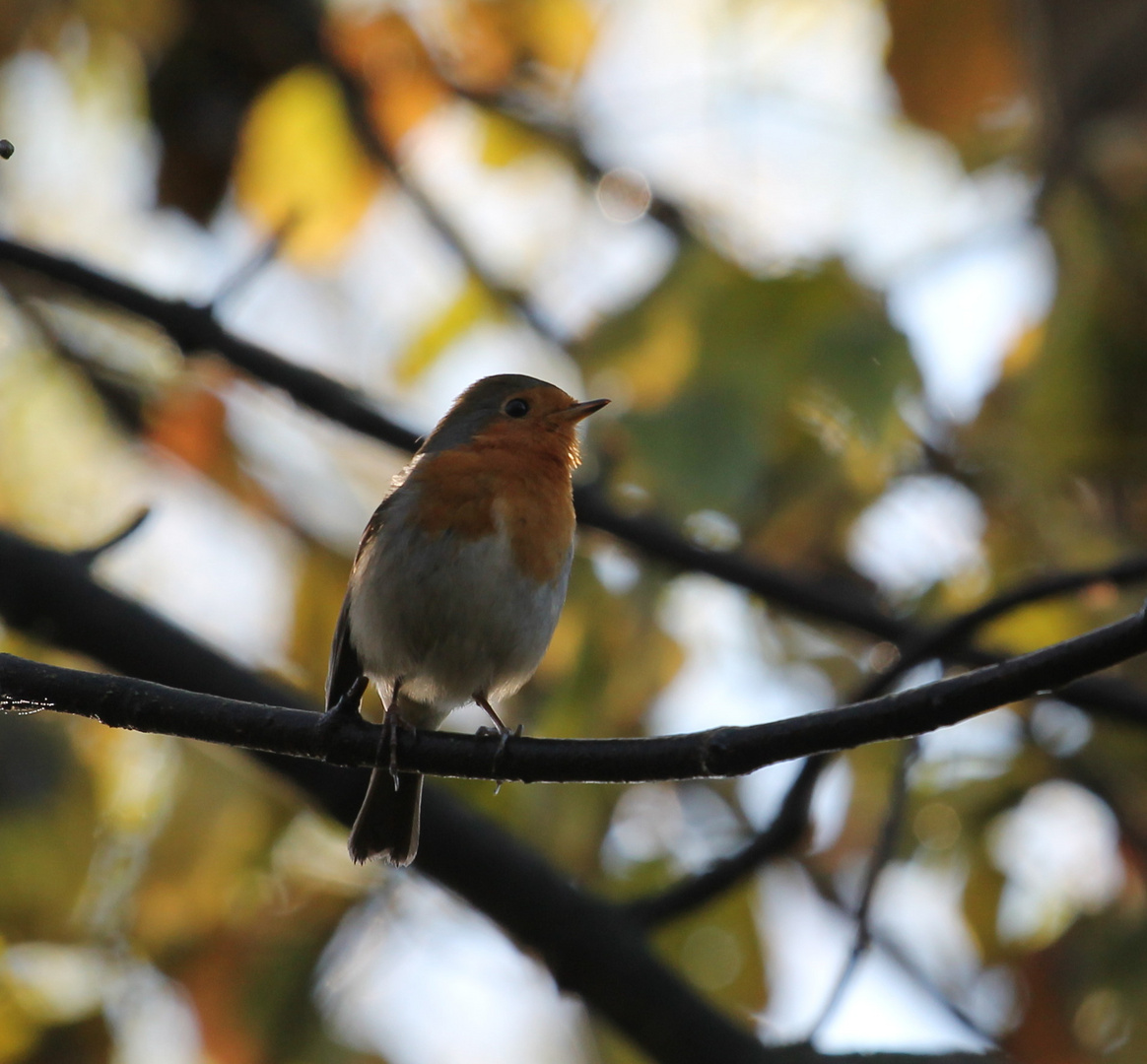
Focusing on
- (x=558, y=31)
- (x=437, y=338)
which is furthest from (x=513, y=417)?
(x=558, y=31)

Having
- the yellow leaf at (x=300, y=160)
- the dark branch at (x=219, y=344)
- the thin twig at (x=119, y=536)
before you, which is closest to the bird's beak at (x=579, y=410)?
the dark branch at (x=219, y=344)

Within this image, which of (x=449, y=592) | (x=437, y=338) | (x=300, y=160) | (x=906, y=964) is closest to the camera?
(x=449, y=592)

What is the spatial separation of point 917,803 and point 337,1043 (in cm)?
259

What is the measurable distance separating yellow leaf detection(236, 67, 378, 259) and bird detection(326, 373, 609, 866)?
6.89ft

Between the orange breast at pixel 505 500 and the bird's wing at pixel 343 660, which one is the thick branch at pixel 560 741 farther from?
the bird's wing at pixel 343 660

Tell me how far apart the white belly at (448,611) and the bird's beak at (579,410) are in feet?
2.08

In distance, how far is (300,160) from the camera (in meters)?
6.71

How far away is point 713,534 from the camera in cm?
564

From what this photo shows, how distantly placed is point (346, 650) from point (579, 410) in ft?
4.28

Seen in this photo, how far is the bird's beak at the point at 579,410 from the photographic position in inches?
200

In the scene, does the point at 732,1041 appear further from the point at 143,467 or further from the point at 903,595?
the point at 143,467

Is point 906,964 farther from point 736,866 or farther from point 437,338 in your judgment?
point 437,338

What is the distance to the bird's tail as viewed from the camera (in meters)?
4.64

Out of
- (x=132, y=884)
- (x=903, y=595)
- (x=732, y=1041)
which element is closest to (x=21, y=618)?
(x=132, y=884)
